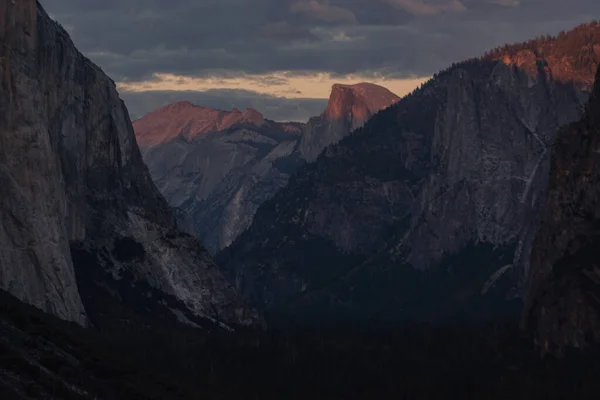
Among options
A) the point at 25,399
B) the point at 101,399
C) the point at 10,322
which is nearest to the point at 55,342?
the point at 10,322

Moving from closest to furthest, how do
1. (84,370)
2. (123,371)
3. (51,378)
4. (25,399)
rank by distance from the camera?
(25,399) < (51,378) < (84,370) < (123,371)

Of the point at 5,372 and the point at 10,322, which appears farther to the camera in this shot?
the point at 10,322

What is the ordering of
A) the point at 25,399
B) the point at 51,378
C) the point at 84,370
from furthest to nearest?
the point at 84,370 → the point at 51,378 → the point at 25,399

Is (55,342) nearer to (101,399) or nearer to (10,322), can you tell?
(10,322)

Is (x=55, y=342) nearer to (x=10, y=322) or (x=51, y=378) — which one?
(x=10, y=322)

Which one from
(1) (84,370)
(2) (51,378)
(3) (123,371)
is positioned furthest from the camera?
(3) (123,371)

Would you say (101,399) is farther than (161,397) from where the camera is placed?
No

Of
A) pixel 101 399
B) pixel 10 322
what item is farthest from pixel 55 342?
pixel 101 399

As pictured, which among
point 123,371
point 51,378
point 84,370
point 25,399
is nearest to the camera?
point 25,399
